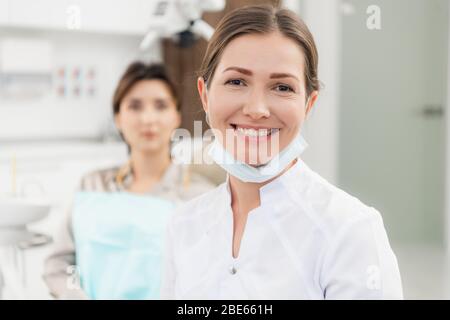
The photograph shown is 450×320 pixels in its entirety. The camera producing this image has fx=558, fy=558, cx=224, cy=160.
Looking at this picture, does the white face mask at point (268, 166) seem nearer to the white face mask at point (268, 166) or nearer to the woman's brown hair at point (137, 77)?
the white face mask at point (268, 166)

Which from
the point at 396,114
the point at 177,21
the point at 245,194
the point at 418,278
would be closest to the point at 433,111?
the point at 396,114

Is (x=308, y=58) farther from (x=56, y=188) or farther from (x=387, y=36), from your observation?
(x=56, y=188)

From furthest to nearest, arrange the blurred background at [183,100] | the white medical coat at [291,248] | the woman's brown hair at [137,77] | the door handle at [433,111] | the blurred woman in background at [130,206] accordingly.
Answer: the door handle at [433,111]
the woman's brown hair at [137,77]
the blurred woman in background at [130,206]
the blurred background at [183,100]
the white medical coat at [291,248]

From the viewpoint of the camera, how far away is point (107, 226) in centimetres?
132

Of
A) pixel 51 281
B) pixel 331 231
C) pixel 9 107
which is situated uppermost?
pixel 9 107

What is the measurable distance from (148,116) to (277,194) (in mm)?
679

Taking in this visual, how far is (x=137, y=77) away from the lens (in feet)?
4.59

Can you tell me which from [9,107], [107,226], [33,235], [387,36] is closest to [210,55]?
[387,36]

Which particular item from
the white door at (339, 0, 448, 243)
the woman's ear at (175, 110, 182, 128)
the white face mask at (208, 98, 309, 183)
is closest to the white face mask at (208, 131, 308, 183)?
the white face mask at (208, 98, 309, 183)

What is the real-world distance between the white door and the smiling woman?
266 millimetres

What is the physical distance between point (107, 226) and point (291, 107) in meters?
0.72

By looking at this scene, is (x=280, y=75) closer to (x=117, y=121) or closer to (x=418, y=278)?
(x=117, y=121)

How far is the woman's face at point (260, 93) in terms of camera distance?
28.9 inches

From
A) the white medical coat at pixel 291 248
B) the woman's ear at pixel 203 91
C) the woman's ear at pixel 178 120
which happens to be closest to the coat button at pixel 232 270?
the white medical coat at pixel 291 248
